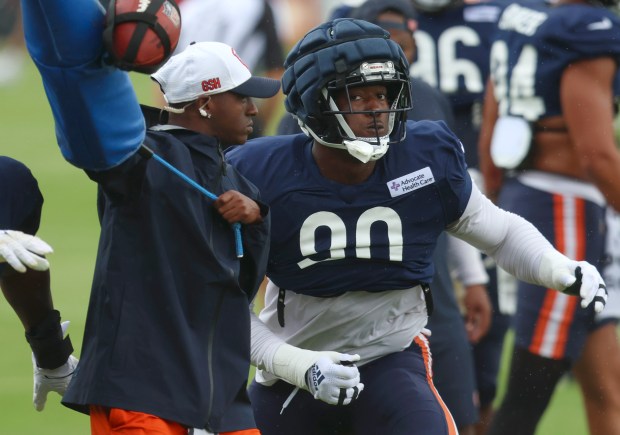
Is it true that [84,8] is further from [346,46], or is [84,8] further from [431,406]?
[431,406]

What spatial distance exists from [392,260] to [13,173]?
111 cm

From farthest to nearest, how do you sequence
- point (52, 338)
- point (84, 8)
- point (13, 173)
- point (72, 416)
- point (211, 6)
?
point (211, 6) → point (72, 416) → point (52, 338) → point (13, 173) → point (84, 8)

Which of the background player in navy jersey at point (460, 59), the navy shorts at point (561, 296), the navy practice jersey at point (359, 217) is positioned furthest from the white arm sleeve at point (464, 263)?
the navy practice jersey at point (359, 217)

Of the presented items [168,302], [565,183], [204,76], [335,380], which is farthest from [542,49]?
[168,302]

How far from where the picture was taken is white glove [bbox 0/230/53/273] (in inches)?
136

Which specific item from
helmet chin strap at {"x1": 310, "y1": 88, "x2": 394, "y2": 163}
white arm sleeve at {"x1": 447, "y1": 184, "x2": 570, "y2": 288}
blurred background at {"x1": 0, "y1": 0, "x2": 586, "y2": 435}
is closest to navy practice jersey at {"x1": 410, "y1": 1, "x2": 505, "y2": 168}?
blurred background at {"x1": 0, "y1": 0, "x2": 586, "y2": 435}

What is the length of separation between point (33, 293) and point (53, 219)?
24.6 ft

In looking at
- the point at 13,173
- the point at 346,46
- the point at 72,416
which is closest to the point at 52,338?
the point at 13,173

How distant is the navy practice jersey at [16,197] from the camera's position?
4.04m

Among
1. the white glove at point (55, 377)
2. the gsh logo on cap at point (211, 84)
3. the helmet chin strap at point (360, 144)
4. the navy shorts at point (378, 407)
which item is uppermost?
the gsh logo on cap at point (211, 84)

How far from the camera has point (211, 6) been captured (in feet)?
28.5

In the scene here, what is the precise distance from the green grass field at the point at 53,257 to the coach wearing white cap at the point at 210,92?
3.25 m

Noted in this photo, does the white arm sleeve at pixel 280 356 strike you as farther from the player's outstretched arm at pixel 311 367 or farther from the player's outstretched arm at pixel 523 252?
the player's outstretched arm at pixel 523 252

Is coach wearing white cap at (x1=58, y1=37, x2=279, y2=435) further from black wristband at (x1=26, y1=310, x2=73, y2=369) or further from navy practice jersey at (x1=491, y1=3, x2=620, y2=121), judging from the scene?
navy practice jersey at (x1=491, y1=3, x2=620, y2=121)
